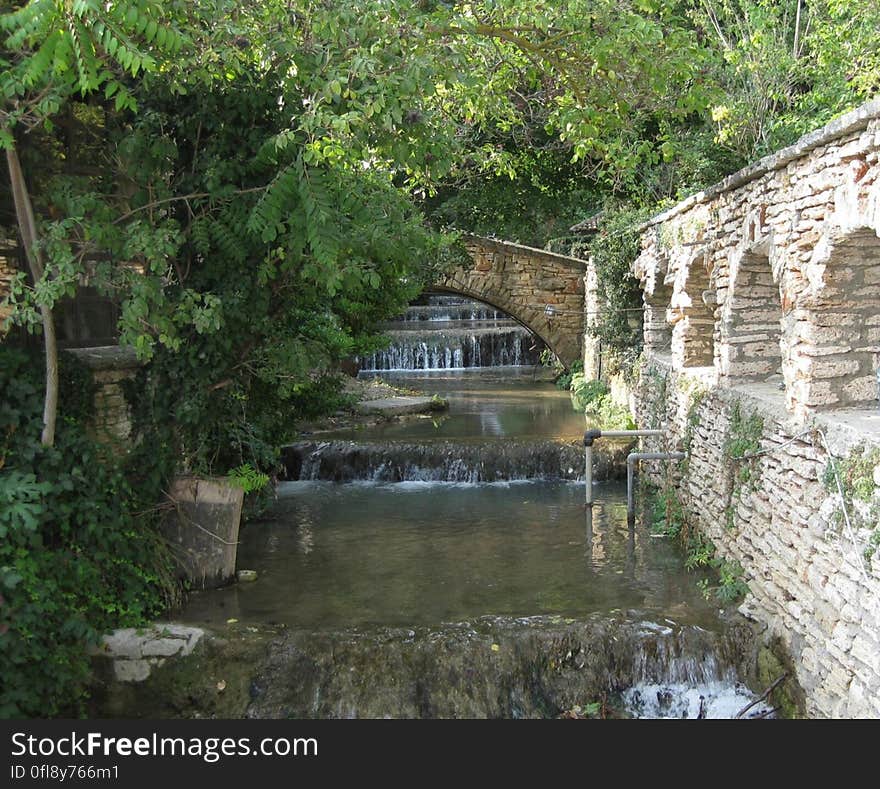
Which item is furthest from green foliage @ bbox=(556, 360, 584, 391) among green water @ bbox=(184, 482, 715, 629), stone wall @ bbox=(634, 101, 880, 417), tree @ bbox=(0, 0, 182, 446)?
tree @ bbox=(0, 0, 182, 446)

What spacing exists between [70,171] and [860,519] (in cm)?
507

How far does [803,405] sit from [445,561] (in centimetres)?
317

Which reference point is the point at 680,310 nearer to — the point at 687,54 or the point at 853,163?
the point at 687,54

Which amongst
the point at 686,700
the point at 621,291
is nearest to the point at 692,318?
the point at 686,700

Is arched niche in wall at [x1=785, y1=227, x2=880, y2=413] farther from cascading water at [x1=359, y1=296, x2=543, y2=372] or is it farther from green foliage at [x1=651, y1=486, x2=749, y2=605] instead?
cascading water at [x1=359, y1=296, x2=543, y2=372]

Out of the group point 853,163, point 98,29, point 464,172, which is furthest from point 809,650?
point 464,172

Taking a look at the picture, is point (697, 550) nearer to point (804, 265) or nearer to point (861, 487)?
point (804, 265)

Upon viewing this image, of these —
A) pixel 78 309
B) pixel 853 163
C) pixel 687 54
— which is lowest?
pixel 78 309

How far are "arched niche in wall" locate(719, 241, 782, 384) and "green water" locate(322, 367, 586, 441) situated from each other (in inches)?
172

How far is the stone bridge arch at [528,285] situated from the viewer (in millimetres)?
16203

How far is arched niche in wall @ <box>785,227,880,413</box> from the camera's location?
5.10m

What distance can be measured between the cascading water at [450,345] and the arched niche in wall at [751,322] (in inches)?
479

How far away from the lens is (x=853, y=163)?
4535 mm

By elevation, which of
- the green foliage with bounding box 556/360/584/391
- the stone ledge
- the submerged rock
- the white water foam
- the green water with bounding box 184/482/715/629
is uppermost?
the stone ledge
